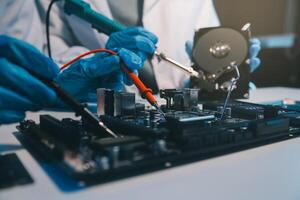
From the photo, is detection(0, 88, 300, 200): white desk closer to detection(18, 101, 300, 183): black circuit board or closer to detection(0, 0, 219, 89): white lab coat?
detection(18, 101, 300, 183): black circuit board

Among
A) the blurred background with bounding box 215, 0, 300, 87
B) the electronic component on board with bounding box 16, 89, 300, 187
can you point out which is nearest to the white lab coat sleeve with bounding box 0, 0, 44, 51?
the electronic component on board with bounding box 16, 89, 300, 187

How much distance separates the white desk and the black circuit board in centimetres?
2

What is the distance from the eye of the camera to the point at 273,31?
227cm

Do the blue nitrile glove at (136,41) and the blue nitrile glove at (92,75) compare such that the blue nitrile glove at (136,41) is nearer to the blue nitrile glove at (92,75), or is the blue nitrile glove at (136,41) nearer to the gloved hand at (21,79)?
the blue nitrile glove at (92,75)

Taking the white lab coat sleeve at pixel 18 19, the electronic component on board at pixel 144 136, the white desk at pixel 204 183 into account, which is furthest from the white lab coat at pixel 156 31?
the white desk at pixel 204 183

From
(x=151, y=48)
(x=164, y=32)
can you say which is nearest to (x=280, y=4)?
(x=164, y=32)

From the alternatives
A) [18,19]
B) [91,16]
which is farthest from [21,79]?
[18,19]

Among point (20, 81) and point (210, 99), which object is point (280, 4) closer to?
point (210, 99)

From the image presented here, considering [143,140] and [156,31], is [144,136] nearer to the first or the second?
[143,140]

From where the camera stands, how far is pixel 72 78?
808 millimetres

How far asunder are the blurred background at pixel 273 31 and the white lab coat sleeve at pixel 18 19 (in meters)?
1.23

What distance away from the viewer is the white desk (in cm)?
32

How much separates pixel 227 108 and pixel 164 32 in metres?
0.77

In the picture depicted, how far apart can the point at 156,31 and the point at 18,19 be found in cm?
49
